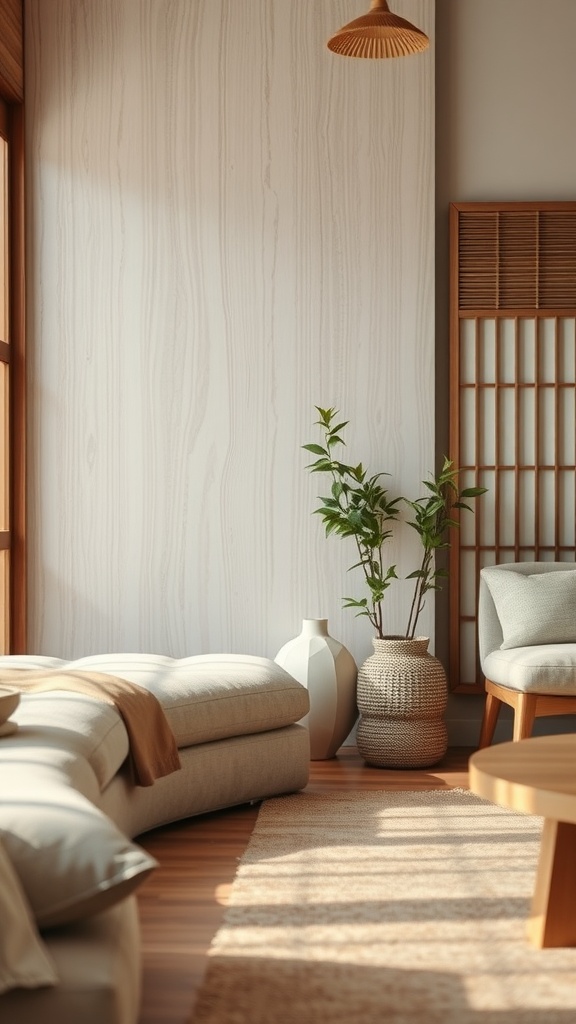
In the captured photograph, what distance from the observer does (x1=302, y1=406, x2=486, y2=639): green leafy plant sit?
4.39 m

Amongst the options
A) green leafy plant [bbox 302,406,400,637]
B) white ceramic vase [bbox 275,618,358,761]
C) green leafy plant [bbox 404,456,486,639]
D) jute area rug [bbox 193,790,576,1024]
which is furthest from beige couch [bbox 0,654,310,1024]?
green leafy plant [bbox 404,456,486,639]

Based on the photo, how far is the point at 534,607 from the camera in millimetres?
4199

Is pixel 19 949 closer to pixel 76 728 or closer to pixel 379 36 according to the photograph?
pixel 76 728

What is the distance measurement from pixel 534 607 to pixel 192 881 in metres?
1.86

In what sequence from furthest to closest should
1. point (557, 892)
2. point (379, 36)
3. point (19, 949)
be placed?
point (379, 36), point (557, 892), point (19, 949)

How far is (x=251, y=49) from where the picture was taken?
15.2 feet

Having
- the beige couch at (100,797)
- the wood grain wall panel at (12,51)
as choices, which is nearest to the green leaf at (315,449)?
the beige couch at (100,797)

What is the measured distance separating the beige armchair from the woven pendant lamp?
1.91 m

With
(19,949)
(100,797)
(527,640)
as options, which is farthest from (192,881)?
(527,640)

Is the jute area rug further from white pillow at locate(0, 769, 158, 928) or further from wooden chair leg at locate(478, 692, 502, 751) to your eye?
wooden chair leg at locate(478, 692, 502, 751)

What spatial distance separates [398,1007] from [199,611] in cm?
272

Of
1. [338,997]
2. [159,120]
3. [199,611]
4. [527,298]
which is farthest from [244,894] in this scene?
[159,120]

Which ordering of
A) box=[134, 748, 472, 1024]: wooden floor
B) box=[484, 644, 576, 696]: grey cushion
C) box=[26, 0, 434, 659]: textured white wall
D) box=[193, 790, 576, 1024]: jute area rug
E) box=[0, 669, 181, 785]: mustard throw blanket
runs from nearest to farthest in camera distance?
box=[193, 790, 576, 1024]: jute area rug
box=[134, 748, 472, 1024]: wooden floor
box=[0, 669, 181, 785]: mustard throw blanket
box=[484, 644, 576, 696]: grey cushion
box=[26, 0, 434, 659]: textured white wall

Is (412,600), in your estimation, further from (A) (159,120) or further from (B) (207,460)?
(A) (159,120)
